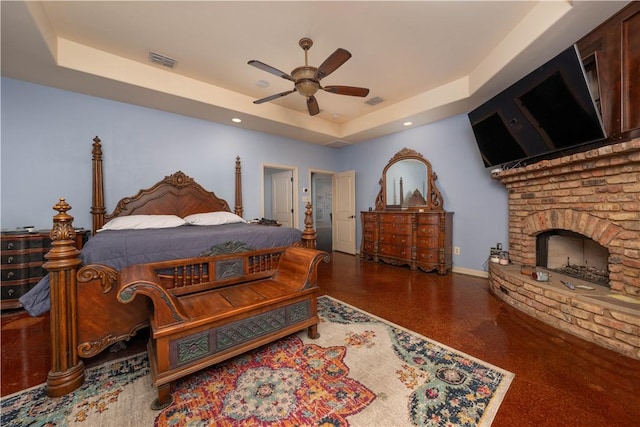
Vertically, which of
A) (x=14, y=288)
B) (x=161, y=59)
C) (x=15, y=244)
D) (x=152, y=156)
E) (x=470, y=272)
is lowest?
(x=470, y=272)

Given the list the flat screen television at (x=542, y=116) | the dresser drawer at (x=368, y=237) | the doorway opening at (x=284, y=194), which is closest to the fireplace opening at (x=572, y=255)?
the flat screen television at (x=542, y=116)

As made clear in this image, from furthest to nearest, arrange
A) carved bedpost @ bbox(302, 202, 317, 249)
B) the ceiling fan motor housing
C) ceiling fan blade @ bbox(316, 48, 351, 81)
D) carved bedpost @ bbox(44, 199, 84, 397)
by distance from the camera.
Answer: carved bedpost @ bbox(302, 202, 317, 249), the ceiling fan motor housing, ceiling fan blade @ bbox(316, 48, 351, 81), carved bedpost @ bbox(44, 199, 84, 397)

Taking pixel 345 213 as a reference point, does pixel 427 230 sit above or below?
below

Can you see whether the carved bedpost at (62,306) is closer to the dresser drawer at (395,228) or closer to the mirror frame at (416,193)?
the dresser drawer at (395,228)

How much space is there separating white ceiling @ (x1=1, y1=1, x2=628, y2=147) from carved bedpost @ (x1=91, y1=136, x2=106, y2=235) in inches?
29.8

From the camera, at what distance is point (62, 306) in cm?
151

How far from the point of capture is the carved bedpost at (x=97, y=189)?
3295 mm

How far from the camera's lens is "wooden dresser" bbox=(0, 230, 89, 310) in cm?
262

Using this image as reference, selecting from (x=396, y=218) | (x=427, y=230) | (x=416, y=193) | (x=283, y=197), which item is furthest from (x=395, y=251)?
(x=283, y=197)

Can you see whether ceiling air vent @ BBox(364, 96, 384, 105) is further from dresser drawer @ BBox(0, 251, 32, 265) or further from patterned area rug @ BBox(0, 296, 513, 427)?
dresser drawer @ BBox(0, 251, 32, 265)

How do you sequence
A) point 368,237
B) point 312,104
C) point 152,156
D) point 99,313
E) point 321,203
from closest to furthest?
point 99,313
point 312,104
point 152,156
point 368,237
point 321,203

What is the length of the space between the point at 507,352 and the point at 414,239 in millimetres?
2473

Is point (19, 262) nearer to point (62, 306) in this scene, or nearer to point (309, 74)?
point (62, 306)

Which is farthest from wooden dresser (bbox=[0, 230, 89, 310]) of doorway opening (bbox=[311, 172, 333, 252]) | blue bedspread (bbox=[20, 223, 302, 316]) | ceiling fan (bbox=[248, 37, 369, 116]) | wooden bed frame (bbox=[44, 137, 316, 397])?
doorway opening (bbox=[311, 172, 333, 252])
